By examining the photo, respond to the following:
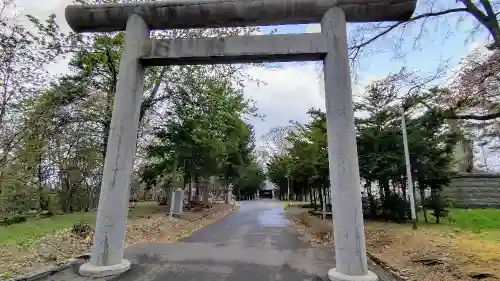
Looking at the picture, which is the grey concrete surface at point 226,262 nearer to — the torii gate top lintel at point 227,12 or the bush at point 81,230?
the bush at point 81,230

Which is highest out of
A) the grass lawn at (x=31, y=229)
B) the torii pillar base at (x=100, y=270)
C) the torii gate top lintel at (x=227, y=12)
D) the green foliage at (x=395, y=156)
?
the torii gate top lintel at (x=227, y=12)

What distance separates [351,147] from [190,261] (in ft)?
13.7

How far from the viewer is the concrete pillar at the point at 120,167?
5.64m

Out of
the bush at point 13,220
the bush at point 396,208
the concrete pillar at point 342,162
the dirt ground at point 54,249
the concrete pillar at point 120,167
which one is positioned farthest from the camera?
the bush at point 13,220

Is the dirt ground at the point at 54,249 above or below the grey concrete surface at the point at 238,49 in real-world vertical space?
below

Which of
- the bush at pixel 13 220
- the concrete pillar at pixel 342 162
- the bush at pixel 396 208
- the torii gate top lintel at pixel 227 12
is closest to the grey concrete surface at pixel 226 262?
the concrete pillar at pixel 342 162

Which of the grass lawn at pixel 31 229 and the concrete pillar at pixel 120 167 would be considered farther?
the grass lawn at pixel 31 229

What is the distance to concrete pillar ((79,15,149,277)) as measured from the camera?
18.5 feet

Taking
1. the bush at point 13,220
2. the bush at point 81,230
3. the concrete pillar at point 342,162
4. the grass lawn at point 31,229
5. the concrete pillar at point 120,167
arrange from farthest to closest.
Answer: the bush at point 13,220, the bush at point 81,230, the grass lawn at point 31,229, the concrete pillar at point 120,167, the concrete pillar at point 342,162

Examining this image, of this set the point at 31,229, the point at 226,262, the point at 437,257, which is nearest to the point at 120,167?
the point at 226,262

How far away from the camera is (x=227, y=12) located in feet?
21.0

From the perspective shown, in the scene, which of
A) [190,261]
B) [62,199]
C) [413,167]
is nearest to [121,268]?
[190,261]

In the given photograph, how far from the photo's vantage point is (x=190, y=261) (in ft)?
22.1

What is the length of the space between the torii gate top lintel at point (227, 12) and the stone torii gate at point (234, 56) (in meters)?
0.02
